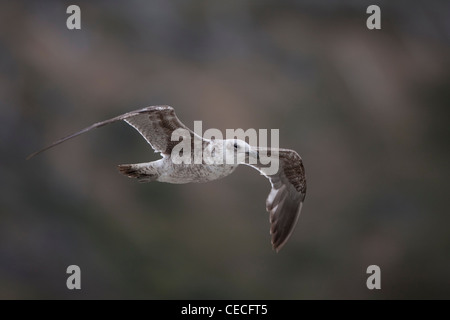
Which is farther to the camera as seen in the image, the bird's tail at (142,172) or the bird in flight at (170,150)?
the bird's tail at (142,172)

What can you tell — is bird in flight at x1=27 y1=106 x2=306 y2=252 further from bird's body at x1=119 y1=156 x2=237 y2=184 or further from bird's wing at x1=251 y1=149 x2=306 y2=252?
bird's wing at x1=251 y1=149 x2=306 y2=252

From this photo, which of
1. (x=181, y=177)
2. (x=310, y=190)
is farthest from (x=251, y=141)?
(x=181, y=177)

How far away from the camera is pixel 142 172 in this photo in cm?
362

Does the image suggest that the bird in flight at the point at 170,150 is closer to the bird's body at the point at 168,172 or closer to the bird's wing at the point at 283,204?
the bird's body at the point at 168,172

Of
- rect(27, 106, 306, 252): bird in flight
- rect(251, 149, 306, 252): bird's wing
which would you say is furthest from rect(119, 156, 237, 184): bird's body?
rect(251, 149, 306, 252): bird's wing

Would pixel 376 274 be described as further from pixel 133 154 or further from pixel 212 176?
pixel 212 176

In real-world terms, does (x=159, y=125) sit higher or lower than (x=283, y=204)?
higher

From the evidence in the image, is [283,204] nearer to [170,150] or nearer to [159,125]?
[170,150]

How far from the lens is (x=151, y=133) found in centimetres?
358

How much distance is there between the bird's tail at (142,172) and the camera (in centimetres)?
360

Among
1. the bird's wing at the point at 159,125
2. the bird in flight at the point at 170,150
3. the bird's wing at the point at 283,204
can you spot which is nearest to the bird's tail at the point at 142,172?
the bird in flight at the point at 170,150

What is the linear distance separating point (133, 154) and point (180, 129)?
16.6 ft

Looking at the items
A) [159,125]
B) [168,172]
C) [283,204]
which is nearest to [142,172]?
[168,172]

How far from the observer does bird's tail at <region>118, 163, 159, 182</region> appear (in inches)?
142
